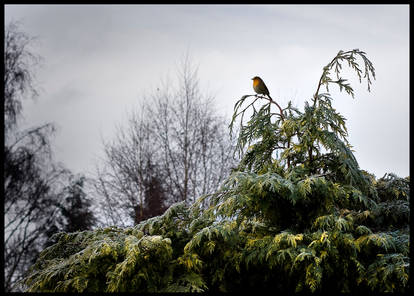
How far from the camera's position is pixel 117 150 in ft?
39.7

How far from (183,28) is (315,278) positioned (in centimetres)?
736

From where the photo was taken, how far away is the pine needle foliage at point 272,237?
11.6ft

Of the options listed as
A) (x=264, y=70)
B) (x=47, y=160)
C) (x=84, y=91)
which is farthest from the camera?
(x=84, y=91)

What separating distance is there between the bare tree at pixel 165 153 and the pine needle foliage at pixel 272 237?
6.62 meters

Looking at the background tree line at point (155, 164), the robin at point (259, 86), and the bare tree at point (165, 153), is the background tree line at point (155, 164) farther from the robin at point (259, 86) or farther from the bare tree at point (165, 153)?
the robin at point (259, 86)

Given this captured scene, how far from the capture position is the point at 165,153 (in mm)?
11570

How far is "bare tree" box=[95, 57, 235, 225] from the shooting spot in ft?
37.4

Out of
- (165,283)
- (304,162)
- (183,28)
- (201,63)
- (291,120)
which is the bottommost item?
(165,283)

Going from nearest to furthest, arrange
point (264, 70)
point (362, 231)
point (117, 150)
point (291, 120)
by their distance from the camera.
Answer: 1. point (362, 231)
2. point (291, 120)
3. point (264, 70)
4. point (117, 150)

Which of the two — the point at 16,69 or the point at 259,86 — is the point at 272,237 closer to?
the point at 259,86

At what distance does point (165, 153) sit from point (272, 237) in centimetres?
793

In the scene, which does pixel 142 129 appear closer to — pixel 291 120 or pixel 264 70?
pixel 264 70

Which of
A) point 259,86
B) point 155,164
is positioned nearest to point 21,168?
point 155,164

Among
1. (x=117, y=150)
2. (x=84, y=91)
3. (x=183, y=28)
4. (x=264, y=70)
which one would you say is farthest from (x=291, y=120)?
(x=117, y=150)
